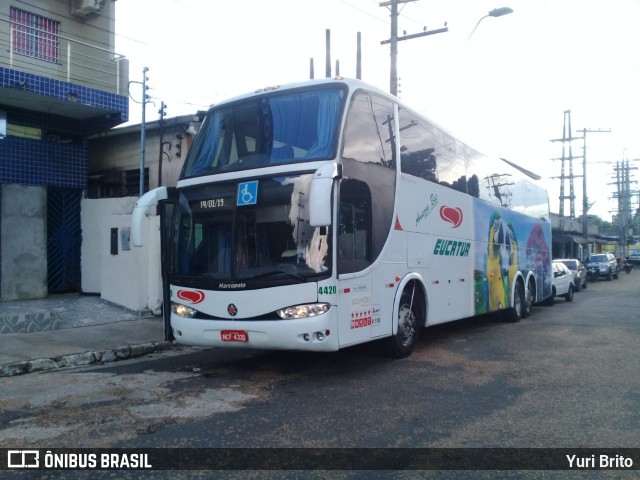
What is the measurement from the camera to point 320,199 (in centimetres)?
591

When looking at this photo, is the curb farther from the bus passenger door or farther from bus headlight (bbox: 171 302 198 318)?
the bus passenger door

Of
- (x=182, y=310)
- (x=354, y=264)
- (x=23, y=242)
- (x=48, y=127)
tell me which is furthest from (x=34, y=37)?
(x=354, y=264)

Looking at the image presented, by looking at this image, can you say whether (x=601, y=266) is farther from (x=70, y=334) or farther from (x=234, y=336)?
(x=234, y=336)

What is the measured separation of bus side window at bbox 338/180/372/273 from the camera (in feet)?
22.5

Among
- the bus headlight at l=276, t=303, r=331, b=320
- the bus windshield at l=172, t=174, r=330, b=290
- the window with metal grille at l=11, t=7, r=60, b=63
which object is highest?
the window with metal grille at l=11, t=7, r=60, b=63

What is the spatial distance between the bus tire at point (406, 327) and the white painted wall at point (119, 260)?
21.2 feet

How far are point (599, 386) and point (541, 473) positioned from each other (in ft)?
10.7

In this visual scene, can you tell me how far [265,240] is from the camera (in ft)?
22.1

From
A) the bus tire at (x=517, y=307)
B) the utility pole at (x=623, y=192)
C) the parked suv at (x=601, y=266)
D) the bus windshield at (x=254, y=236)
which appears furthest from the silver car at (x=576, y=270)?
the utility pole at (x=623, y=192)

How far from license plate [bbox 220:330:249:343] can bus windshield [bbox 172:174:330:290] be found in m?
0.58

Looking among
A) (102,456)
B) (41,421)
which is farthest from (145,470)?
(41,421)

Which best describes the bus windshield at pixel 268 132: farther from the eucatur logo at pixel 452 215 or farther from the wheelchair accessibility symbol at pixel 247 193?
the eucatur logo at pixel 452 215

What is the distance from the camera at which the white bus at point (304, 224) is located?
657cm

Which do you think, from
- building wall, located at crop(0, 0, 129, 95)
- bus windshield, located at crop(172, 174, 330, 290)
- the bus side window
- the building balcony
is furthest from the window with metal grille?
the bus side window
